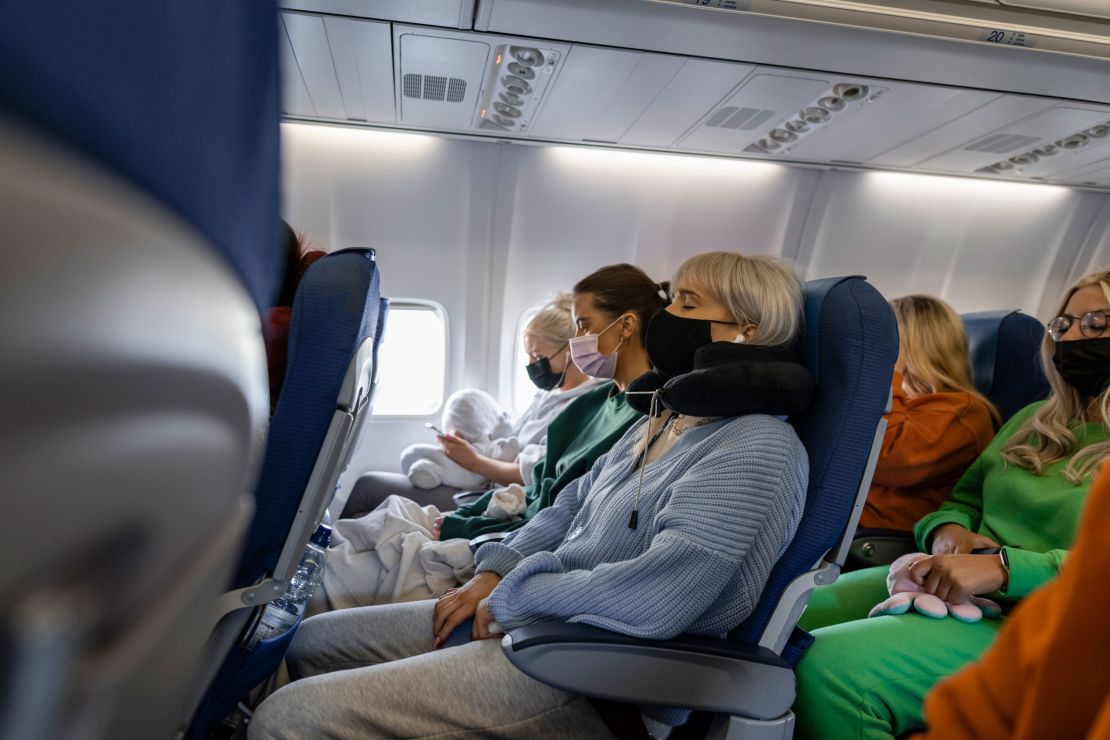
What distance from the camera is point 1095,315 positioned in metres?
2.12

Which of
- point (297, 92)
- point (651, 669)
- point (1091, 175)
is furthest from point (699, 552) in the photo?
point (1091, 175)

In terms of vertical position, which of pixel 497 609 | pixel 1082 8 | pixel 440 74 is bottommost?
pixel 497 609

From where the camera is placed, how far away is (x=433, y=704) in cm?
150

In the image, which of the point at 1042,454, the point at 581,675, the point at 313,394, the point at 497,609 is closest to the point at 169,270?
the point at 313,394

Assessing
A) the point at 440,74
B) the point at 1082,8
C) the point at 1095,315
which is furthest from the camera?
the point at 440,74

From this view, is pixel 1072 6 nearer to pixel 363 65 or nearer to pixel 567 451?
pixel 567 451

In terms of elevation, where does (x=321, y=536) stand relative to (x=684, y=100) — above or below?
below

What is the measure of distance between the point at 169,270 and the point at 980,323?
360 centimetres

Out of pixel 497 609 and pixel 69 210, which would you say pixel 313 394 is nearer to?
pixel 497 609

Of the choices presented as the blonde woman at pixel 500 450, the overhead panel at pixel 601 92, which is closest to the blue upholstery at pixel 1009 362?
the blonde woman at pixel 500 450

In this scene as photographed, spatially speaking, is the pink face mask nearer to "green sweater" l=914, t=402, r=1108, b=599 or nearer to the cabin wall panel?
"green sweater" l=914, t=402, r=1108, b=599

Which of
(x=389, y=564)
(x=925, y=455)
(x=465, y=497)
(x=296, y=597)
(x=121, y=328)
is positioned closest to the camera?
(x=121, y=328)

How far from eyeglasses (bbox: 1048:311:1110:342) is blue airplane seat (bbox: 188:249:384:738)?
2052mm

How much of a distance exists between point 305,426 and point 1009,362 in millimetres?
2902
